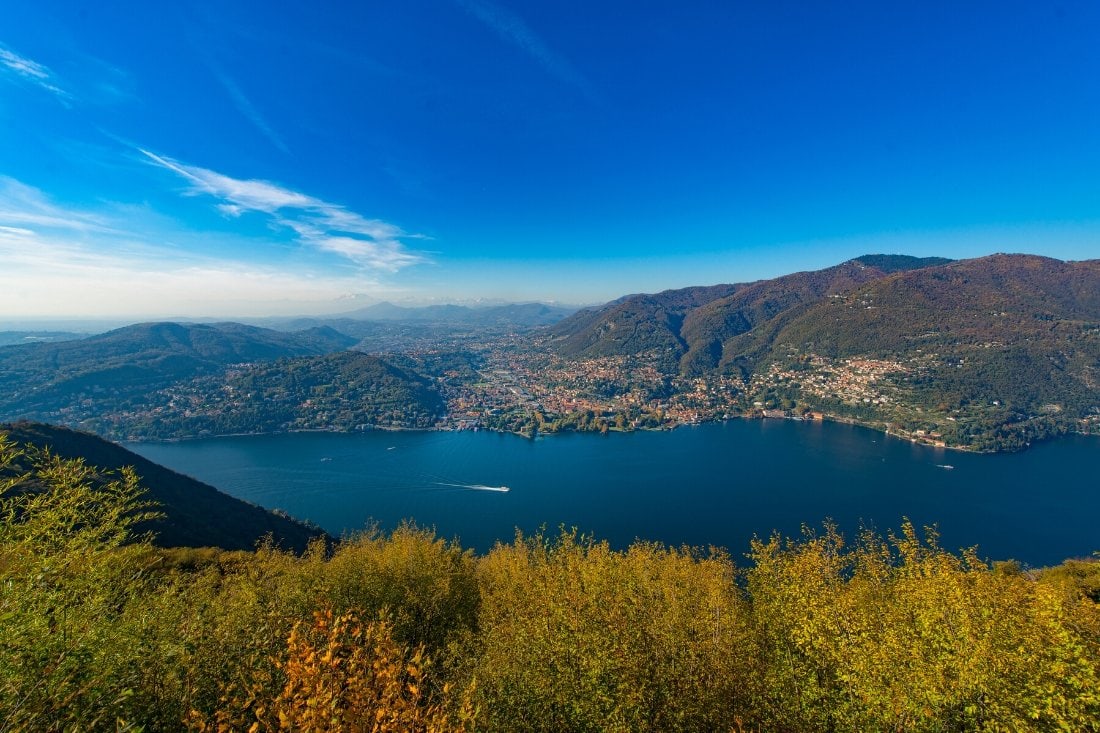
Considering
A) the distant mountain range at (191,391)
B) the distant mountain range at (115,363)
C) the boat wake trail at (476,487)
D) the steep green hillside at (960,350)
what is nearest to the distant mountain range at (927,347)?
the steep green hillside at (960,350)

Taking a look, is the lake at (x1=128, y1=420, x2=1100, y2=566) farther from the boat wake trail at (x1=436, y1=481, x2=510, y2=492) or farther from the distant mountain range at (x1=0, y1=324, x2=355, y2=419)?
the distant mountain range at (x1=0, y1=324, x2=355, y2=419)

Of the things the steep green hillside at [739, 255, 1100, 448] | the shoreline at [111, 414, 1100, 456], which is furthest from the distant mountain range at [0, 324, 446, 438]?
the steep green hillside at [739, 255, 1100, 448]

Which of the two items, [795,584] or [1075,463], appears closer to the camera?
[795,584]

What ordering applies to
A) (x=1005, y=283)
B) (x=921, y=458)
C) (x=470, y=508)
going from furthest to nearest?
(x=1005, y=283)
(x=921, y=458)
(x=470, y=508)

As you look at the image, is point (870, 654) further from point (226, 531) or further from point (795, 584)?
point (226, 531)

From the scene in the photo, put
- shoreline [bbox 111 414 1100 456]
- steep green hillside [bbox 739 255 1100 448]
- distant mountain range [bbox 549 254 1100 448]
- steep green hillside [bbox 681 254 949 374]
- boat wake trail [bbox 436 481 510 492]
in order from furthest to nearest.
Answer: steep green hillside [bbox 681 254 949 374] → distant mountain range [bbox 549 254 1100 448] → steep green hillside [bbox 739 255 1100 448] → shoreline [bbox 111 414 1100 456] → boat wake trail [bbox 436 481 510 492]

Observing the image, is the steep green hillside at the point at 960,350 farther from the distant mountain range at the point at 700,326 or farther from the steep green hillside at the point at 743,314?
the distant mountain range at the point at 700,326

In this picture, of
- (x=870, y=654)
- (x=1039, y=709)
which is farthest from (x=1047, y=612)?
(x=870, y=654)

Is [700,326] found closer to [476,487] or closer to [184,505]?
[476,487]
